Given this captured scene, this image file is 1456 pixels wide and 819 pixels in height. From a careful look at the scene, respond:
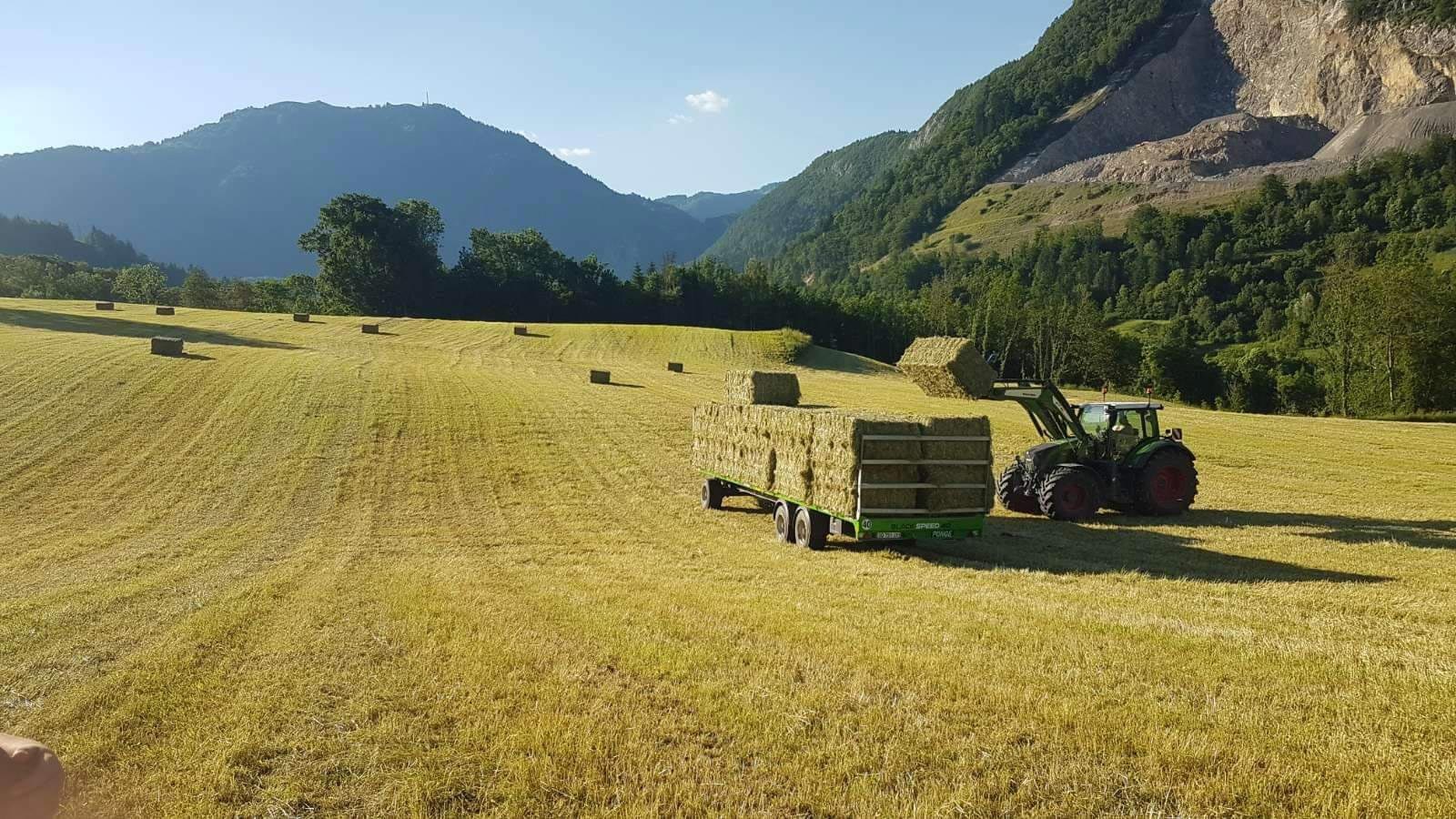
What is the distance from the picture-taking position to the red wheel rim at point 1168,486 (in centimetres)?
1745

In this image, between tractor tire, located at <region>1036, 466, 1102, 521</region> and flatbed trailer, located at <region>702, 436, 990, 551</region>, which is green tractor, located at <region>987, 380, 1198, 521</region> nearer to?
tractor tire, located at <region>1036, 466, 1102, 521</region>

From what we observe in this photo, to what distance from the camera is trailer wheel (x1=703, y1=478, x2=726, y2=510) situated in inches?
754

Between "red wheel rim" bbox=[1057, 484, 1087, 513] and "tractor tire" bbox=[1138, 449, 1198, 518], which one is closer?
"red wheel rim" bbox=[1057, 484, 1087, 513]

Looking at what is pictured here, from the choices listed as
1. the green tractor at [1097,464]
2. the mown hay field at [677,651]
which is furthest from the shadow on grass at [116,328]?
the green tractor at [1097,464]

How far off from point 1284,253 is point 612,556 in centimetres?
17680

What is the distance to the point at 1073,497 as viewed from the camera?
17.1 meters

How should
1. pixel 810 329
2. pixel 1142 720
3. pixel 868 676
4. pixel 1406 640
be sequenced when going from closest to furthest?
pixel 1142 720, pixel 868 676, pixel 1406 640, pixel 810 329

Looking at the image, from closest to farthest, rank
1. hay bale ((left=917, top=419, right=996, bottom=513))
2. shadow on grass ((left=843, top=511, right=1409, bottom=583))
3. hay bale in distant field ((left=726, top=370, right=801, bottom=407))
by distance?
shadow on grass ((left=843, top=511, right=1409, bottom=583)) < hay bale ((left=917, top=419, right=996, bottom=513)) < hay bale in distant field ((left=726, top=370, right=801, bottom=407))

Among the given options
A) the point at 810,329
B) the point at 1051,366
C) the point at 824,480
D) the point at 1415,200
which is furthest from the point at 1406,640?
the point at 1415,200

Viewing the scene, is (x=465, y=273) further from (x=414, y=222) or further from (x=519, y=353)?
(x=519, y=353)

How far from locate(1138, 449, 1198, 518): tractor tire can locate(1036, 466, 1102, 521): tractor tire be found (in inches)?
45.0

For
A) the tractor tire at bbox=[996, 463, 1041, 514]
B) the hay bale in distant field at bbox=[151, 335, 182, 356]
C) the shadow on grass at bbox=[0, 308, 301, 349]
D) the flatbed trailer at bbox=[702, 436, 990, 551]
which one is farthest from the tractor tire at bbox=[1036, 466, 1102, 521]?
the shadow on grass at bbox=[0, 308, 301, 349]

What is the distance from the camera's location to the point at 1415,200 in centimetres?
15812

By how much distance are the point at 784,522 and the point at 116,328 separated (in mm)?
45065
